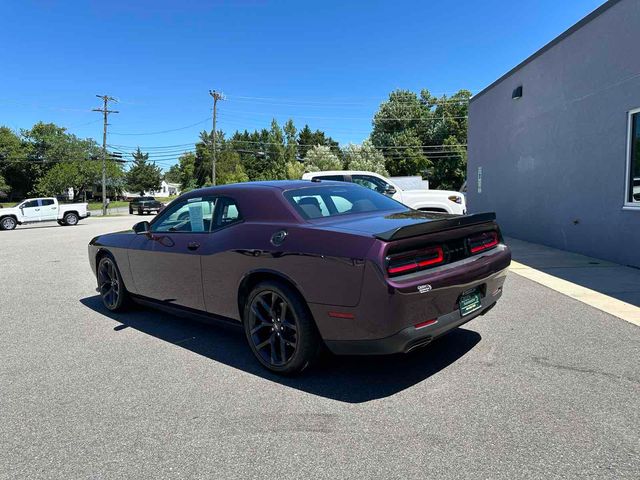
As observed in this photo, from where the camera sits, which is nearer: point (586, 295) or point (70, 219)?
point (586, 295)

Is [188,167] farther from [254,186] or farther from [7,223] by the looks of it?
[254,186]

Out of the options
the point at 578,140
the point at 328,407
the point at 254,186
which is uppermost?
the point at 578,140

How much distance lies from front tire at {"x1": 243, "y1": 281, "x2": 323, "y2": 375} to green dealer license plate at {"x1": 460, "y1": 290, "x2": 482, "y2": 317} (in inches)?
44.0

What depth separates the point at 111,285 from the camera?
19.5 ft

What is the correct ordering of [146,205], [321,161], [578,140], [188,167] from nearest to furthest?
1. [578,140]
2. [146,205]
3. [321,161]
4. [188,167]

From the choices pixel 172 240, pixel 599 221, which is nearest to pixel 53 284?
pixel 172 240

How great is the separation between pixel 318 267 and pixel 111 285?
146 inches

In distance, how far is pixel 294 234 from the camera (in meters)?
3.63

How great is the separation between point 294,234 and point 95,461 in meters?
1.94

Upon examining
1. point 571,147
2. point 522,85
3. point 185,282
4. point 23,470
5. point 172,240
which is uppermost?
point 522,85

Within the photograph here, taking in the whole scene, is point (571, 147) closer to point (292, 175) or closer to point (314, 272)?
point (314, 272)

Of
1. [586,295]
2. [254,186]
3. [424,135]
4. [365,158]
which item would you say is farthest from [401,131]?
[254,186]

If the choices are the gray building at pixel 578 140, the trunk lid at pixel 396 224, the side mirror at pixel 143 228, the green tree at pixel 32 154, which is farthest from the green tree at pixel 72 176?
the trunk lid at pixel 396 224

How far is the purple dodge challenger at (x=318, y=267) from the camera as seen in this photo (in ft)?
10.4
